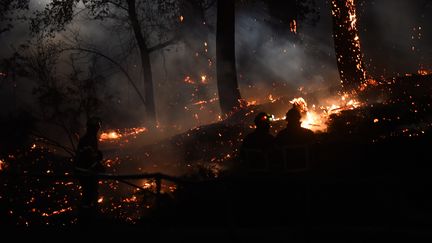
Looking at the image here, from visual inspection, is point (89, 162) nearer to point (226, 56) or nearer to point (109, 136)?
point (226, 56)

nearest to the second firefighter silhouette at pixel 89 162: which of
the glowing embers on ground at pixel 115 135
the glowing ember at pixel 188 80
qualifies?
the glowing embers on ground at pixel 115 135

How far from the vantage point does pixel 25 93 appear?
109 feet

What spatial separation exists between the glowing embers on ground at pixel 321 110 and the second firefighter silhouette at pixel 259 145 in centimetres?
377

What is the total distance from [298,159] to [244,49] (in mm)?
23049

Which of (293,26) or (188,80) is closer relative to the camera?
(293,26)

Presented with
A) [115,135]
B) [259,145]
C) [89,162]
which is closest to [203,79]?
[115,135]

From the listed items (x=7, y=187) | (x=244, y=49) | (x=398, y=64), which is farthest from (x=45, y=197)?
(x=398, y=64)

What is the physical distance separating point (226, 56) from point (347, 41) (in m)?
4.26

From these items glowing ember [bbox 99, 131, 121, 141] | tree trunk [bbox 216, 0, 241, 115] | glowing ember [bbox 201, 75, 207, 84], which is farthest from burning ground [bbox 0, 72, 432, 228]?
glowing ember [bbox 201, 75, 207, 84]

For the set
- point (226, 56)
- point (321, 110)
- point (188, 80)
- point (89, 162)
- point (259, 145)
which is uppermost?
point (188, 80)

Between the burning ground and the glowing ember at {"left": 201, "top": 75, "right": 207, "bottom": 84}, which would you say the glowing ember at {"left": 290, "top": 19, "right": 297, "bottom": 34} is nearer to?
the glowing ember at {"left": 201, "top": 75, "right": 207, "bottom": 84}

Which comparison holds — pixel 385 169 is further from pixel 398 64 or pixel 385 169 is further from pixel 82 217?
pixel 398 64

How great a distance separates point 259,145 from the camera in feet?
20.6

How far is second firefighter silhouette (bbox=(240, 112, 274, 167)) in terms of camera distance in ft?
20.6
